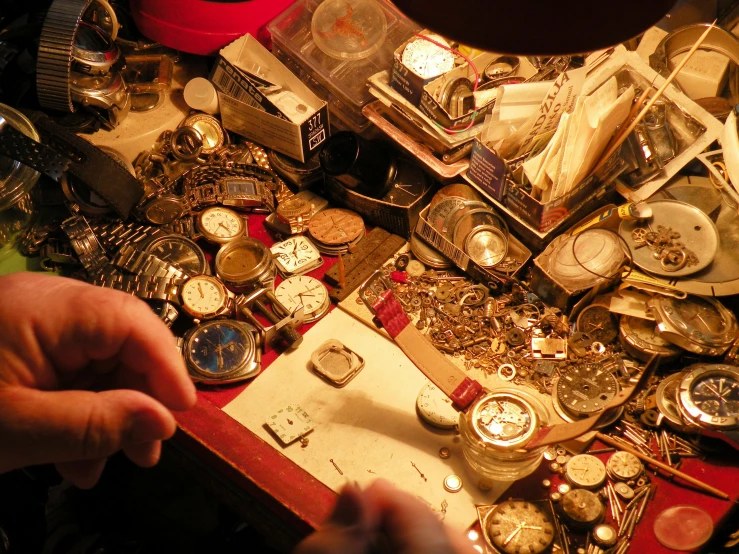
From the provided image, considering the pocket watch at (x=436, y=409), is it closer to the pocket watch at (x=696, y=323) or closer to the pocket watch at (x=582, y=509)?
the pocket watch at (x=582, y=509)

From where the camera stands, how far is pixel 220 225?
2.79 meters

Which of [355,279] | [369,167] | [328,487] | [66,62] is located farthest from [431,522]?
[66,62]

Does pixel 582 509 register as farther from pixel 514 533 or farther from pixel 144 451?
pixel 144 451

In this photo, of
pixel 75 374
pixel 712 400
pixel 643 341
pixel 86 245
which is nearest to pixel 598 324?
pixel 643 341

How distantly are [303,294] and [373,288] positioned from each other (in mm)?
241

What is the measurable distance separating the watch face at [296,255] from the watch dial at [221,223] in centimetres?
15

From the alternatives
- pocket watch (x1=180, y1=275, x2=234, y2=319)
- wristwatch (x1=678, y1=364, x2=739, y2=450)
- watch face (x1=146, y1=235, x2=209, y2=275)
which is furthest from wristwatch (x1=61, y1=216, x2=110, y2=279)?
wristwatch (x1=678, y1=364, x2=739, y2=450)

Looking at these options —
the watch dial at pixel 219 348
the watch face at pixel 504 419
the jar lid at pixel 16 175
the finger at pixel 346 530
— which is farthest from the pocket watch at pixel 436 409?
the jar lid at pixel 16 175

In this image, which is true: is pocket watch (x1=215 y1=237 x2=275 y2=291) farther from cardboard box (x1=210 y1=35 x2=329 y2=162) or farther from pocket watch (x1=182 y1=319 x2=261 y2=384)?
cardboard box (x1=210 y1=35 x2=329 y2=162)

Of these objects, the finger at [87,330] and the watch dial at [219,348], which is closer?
the finger at [87,330]

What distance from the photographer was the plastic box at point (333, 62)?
2910 mm

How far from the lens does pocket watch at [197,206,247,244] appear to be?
277cm

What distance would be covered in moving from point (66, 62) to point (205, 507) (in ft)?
6.02

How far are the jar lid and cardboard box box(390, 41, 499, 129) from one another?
50.0 inches
